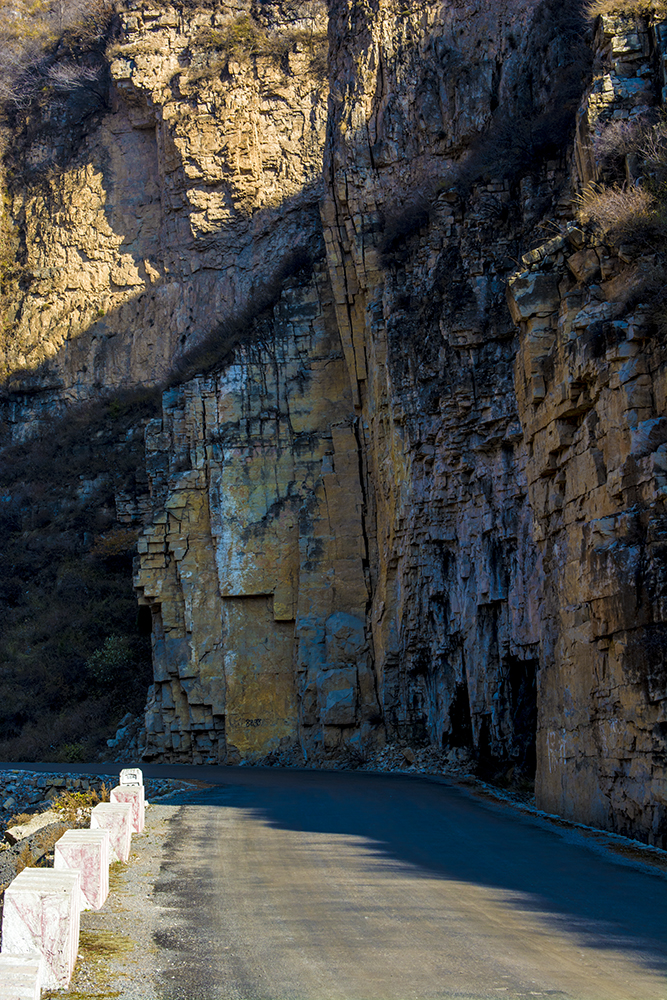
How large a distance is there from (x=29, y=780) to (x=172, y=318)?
75.0 ft

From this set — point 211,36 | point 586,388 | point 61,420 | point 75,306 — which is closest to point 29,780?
point 586,388

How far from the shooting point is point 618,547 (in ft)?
38.2

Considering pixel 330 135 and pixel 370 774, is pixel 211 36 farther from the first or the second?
pixel 370 774

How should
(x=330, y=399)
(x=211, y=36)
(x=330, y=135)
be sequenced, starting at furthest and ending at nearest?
(x=211, y=36) → (x=330, y=399) → (x=330, y=135)

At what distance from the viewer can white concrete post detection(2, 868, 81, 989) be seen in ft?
21.1

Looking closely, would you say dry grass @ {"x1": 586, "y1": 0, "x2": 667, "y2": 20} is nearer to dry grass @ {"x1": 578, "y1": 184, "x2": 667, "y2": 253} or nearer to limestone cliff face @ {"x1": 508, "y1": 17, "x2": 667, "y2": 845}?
limestone cliff face @ {"x1": 508, "y1": 17, "x2": 667, "y2": 845}

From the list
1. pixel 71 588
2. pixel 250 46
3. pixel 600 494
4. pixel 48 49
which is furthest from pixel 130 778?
pixel 48 49

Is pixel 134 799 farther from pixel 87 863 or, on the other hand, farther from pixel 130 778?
pixel 87 863

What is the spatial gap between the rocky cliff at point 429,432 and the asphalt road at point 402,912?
1.77 meters

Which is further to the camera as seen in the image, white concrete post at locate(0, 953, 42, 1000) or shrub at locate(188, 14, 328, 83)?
shrub at locate(188, 14, 328, 83)

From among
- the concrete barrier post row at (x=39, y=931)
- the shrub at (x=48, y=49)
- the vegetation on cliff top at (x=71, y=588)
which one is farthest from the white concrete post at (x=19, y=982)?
the shrub at (x=48, y=49)

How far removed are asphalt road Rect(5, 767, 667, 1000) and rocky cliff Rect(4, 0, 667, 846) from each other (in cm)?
177

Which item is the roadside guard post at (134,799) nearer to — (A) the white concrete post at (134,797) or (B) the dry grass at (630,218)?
(A) the white concrete post at (134,797)

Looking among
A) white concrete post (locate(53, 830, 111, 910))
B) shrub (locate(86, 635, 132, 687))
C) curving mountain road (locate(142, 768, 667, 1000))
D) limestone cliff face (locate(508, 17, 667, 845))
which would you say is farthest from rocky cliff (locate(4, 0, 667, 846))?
white concrete post (locate(53, 830, 111, 910))
